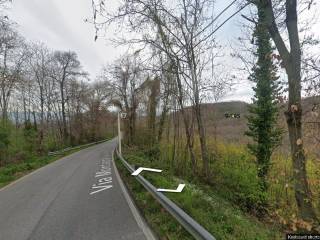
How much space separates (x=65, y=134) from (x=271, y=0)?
1741 inches

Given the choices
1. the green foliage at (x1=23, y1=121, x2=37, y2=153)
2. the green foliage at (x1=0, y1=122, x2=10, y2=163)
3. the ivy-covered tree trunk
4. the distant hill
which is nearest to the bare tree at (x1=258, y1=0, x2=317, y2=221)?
the distant hill

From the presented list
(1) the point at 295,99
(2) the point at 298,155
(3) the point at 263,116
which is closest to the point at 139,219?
(2) the point at 298,155

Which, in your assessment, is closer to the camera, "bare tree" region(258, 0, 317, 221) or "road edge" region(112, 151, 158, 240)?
"road edge" region(112, 151, 158, 240)

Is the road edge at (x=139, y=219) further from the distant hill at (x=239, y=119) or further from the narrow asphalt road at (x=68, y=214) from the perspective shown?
the distant hill at (x=239, y=119)

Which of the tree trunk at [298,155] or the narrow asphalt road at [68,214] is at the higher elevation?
the tree trunk at [298,155]

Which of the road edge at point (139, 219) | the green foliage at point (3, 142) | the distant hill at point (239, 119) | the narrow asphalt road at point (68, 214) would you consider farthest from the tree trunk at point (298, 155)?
the green foliage at point (3, 142)

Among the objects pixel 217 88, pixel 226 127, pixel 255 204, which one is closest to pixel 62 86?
pixel 226 127

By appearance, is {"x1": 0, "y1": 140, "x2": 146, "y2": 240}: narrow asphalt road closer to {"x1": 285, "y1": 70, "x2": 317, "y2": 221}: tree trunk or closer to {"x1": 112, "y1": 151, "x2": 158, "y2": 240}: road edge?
{"x1": 112, "y1": 151, "x2": 158, "y2": 240}: road edge

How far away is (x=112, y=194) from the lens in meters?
9.41

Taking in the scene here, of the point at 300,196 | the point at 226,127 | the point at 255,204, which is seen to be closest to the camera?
the point at 300,196

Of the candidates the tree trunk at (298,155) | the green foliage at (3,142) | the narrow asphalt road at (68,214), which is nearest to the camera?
the narrow asphalt road at (68,214)

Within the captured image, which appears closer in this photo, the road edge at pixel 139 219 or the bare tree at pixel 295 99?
the road edge at pixel 139 219

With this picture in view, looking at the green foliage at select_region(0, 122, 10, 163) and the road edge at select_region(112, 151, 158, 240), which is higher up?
the green foliage at select_region(0, 122, 10, 163)

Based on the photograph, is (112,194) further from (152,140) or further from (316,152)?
(152,140)
